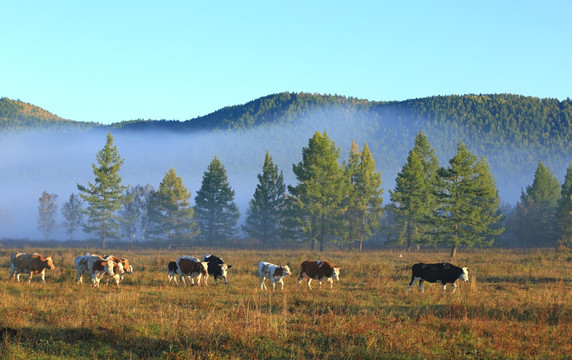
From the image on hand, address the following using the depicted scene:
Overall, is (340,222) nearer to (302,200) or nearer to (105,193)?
(302,200)

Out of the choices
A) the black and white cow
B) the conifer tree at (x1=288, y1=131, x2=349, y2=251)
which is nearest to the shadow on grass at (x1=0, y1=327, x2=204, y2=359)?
the black and white cow

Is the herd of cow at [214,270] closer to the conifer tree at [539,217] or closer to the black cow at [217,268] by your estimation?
the black cow at [217,268]

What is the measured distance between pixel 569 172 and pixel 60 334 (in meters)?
78.5

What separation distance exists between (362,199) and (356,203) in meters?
1.15

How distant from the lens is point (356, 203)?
5644 cm

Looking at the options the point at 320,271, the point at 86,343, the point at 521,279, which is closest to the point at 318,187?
the point at 521,279

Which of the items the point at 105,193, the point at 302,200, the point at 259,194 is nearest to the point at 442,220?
the point at 302,200

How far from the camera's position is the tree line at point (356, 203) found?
145ft

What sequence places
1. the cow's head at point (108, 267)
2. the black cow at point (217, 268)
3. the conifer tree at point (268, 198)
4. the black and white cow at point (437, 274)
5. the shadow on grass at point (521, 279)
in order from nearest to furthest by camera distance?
the cow's head at point (108, 267) < the black and white cow at point (437, 274) < the black cow at point (217, 268) < the shadow on grass at point (521, 279) < the conifer tree at point (268, 198)

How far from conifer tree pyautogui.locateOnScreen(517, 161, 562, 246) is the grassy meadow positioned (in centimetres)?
5536

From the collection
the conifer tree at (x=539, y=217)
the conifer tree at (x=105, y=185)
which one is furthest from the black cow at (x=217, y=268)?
the conifer tree at (x=539, y=217)

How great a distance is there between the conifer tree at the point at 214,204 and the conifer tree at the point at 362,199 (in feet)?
58.4

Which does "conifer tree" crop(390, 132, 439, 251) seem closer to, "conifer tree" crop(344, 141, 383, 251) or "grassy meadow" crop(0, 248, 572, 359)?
"conifer tree" crop(344, 141, 383, 251)

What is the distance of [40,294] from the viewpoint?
53.4 ft
